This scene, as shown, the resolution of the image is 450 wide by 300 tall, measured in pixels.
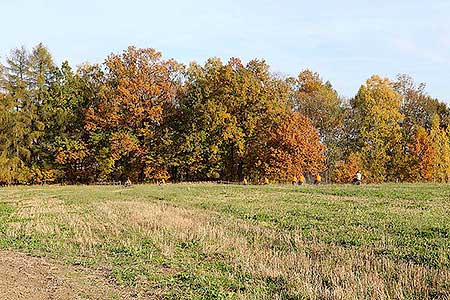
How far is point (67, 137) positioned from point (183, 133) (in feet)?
40.6

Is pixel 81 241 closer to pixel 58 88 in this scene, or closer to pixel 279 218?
pixel 279 218

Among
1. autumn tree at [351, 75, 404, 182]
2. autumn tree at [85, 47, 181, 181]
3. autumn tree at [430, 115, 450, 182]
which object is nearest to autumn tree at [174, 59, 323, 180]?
autumn tree at [85, 47, 181, 181]

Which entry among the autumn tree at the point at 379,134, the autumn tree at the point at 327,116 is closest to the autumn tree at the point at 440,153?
the autumn tree at the point at 379,134

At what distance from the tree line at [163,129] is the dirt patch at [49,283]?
38828 mm

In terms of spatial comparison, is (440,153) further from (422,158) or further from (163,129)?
(163,129)

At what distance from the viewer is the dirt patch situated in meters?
9.01

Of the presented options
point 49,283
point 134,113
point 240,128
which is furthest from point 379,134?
point 49,283

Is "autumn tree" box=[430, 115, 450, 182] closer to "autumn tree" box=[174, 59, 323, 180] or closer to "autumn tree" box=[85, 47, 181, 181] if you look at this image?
"autumn tree" box=[174, 59, 323, 180]

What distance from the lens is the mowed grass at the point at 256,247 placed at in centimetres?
911

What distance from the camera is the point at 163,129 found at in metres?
53.8

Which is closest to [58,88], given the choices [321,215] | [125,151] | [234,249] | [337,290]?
A: [125,151]

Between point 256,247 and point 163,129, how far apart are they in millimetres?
41834

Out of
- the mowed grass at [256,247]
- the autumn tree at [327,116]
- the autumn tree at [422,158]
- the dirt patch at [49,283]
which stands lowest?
the dirt patch at [49,283]

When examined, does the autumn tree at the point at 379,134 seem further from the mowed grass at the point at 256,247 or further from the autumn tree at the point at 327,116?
the mowed grass at the point at 256,247
